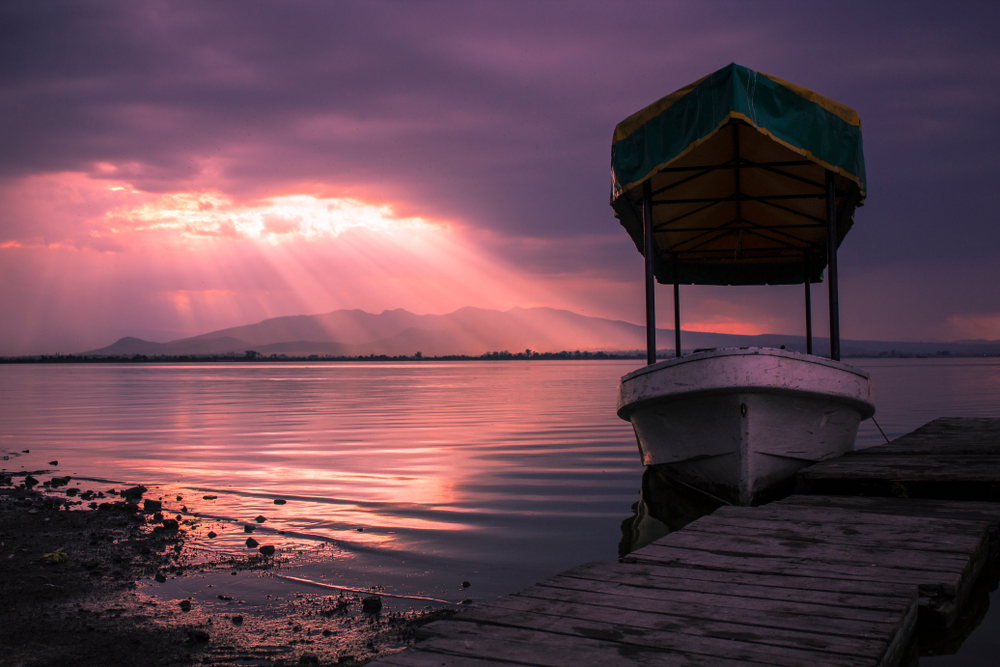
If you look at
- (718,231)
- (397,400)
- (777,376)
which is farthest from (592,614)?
(397,400)

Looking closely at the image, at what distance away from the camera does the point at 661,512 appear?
982cm

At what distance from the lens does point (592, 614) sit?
3479 millimetres

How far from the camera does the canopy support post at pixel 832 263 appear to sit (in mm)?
8727

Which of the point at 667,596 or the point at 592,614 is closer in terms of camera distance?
the point at 592,614

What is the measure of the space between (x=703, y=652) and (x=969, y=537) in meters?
3.51

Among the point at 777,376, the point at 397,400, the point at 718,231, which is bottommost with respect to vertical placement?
the point at 397,400

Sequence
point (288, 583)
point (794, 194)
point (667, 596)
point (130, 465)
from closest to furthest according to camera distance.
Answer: point (667, 596), point (288, 583), point (794, 194), point (130, 465)

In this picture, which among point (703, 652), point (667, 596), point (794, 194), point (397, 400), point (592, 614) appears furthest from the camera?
point (397, 400)

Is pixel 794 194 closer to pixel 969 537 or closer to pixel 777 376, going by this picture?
pixel 777 376

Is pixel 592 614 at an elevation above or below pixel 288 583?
above

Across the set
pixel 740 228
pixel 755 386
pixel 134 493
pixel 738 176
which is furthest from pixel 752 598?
pixel 134 493

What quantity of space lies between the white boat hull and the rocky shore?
3917mm

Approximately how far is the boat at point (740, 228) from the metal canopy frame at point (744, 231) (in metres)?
0.03

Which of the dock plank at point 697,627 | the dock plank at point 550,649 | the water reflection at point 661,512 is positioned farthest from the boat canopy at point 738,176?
the dock plank at point 550,649
